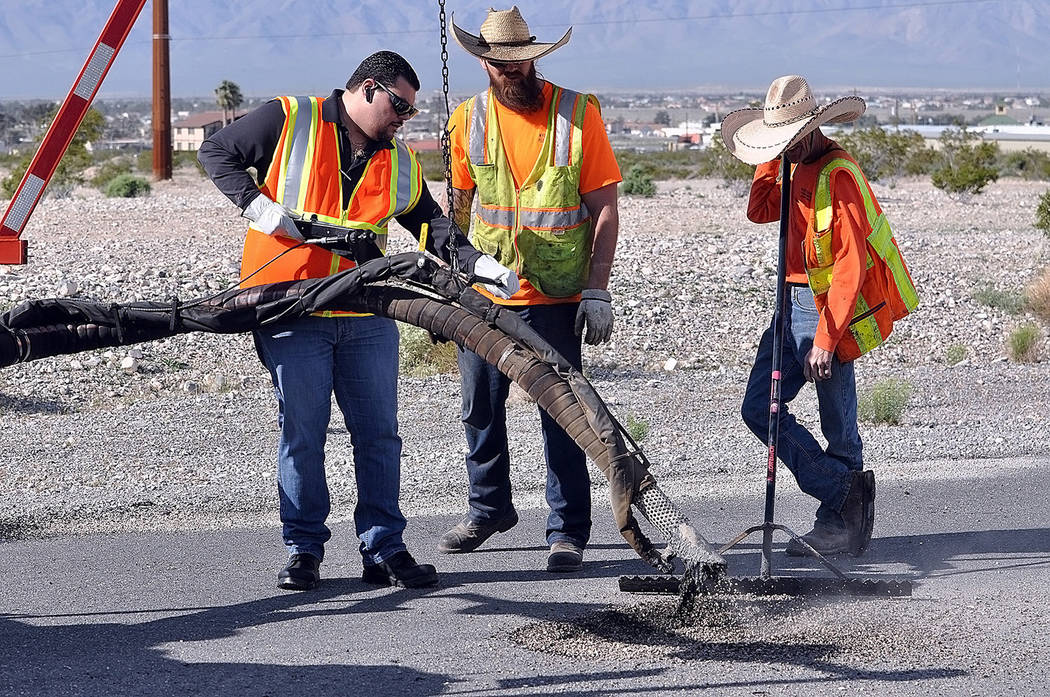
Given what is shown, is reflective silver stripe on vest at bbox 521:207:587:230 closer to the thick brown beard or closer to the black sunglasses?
the thick brown beard

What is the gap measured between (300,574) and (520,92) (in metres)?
2.27

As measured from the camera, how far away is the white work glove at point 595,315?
19.2 feet

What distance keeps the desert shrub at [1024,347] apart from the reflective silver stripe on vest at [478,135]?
24.6ft

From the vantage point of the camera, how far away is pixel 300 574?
553 centimetres

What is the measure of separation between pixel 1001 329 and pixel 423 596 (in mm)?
9632

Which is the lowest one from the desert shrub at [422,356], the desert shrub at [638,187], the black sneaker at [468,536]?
the black sneaker at [468,536]

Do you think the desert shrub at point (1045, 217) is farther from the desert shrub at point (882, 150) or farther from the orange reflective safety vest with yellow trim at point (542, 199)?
the desert shrub at point (882, 150)

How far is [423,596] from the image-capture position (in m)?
5.51

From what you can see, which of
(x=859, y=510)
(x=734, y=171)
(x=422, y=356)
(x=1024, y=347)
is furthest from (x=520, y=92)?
(x=734, y=171)

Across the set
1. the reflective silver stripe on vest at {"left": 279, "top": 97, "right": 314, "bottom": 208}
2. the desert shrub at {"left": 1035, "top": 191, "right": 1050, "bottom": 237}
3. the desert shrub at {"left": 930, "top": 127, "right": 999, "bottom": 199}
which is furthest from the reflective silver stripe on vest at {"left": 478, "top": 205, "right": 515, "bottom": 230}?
the desert shrub at {"left": 930, "top": 127, "right": 999, "bottom": 199}

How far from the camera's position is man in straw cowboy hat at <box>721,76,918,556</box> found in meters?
5.66

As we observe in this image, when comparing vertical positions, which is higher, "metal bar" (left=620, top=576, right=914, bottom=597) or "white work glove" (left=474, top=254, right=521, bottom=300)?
"white work glove" (left=474, top=254, right=521, bottom=300)

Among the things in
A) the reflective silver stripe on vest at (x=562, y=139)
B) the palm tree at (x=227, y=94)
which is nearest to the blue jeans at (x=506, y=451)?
the reflective silver stripe on vest at (x=562, y=139)

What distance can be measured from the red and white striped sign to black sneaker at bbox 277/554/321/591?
7.02 feet
